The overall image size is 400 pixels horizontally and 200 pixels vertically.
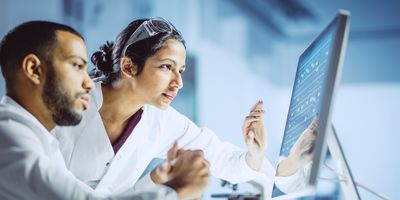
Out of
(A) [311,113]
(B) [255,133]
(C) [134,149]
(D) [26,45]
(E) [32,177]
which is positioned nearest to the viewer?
(E) [32,177]

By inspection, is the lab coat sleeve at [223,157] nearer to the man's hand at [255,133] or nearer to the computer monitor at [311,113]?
the man's hand at [255,133]

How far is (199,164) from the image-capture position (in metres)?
1.10


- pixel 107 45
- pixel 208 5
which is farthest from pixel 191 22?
pixel 107 45

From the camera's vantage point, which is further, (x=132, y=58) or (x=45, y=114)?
(x=132, y=58)

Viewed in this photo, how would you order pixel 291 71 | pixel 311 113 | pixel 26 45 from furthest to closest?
pixel 291 71, pixel 26 45, pixel 311 113

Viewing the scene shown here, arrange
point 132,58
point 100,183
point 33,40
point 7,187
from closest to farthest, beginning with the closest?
point 7,187 → point 33,40 → point 100,183 → point 132,58

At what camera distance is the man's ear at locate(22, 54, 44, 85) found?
49.5 inches

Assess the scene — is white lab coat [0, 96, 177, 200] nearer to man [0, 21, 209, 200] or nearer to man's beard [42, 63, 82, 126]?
man [0, 21, 209, 200]

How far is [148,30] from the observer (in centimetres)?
174

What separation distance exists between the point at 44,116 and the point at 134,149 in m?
0.50

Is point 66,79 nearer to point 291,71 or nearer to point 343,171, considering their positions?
point 343,171

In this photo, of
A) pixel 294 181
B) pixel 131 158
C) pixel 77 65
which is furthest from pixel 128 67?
pixel 294 181

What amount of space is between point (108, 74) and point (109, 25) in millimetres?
748

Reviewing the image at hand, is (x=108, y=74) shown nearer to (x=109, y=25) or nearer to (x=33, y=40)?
(x=33, y=40)
